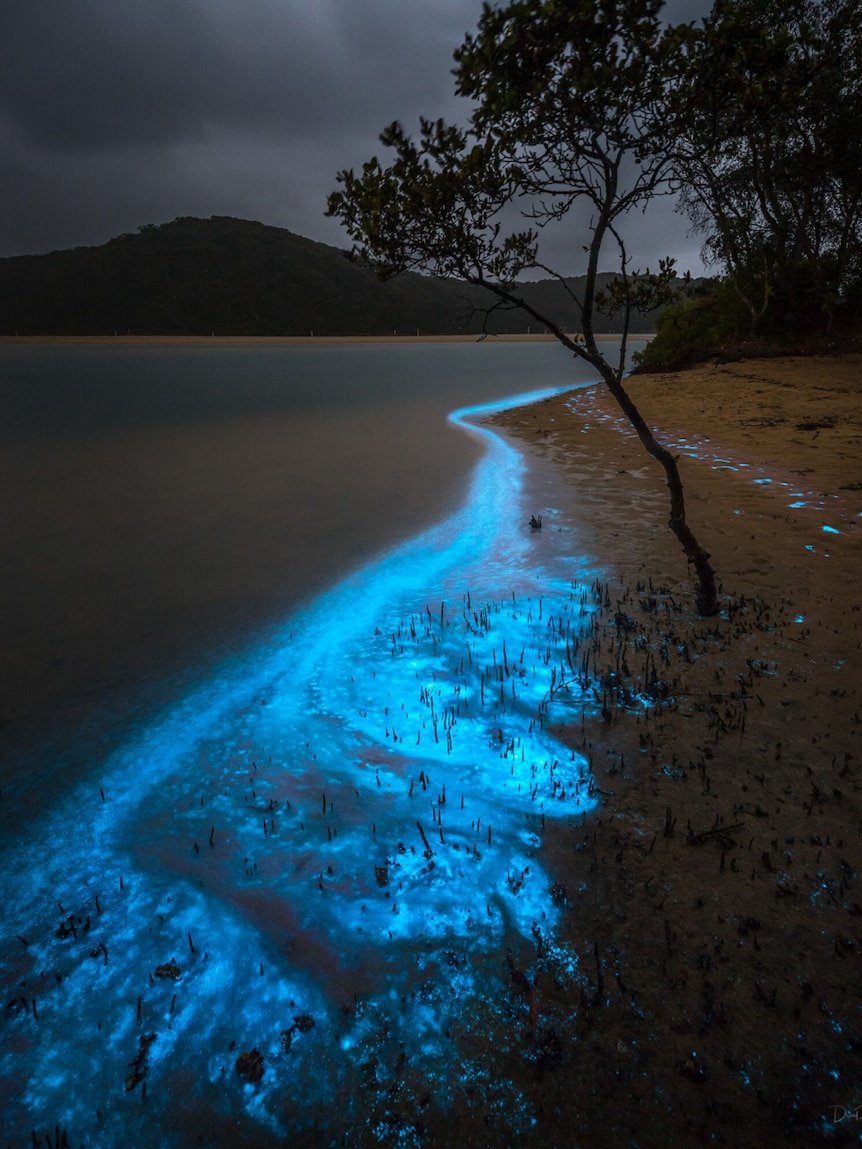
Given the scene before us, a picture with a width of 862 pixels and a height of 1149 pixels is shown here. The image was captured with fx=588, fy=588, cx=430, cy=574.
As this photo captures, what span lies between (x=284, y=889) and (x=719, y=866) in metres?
2.91

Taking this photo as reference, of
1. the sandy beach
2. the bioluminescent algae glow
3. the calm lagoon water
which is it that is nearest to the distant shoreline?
the calm lagoon water

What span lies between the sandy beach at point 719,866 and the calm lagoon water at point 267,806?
32 centimetres

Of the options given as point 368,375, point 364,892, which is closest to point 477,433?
point 364,892

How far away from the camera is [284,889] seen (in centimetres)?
404

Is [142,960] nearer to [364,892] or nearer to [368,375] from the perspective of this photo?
[364,892]

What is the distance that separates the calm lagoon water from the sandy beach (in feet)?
1.06

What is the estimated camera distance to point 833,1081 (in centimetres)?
271

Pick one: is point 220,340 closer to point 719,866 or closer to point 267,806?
point 267,806

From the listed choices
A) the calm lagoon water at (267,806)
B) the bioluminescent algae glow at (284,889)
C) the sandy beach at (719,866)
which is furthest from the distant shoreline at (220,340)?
the bioluminescent algae glow at (284,889)

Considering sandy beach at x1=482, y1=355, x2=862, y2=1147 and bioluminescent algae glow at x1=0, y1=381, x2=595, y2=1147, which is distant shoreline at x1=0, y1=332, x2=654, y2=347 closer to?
sandy beach at x1=482, y1=355, x2=862, y2=1147

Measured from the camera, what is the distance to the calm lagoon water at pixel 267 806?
10.1 feet

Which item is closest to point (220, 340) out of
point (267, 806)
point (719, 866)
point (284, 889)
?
point (267, 806)

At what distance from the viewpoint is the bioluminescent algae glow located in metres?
3.02

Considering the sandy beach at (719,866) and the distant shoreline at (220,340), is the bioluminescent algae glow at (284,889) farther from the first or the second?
the distant shoreline at (220,340)
